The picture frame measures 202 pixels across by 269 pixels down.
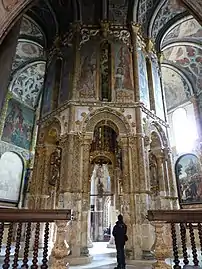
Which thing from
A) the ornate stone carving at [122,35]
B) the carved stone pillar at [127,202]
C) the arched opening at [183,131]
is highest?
the ornate stone carving at [122,35]

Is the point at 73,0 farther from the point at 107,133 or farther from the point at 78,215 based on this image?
the point at 78,215

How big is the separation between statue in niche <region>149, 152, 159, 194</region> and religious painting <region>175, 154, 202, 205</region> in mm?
5130

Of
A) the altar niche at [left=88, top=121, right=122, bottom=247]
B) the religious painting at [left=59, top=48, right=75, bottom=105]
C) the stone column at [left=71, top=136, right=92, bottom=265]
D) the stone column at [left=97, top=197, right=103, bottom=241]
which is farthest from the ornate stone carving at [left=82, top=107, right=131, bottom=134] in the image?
the stone column at [left=97, top=197, right=103, bottom=241]

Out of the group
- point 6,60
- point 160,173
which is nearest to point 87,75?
point 160,173

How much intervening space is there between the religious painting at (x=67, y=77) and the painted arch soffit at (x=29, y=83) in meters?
5.46

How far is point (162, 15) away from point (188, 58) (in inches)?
157

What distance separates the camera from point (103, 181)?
25.2m

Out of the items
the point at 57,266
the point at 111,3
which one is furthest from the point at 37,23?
the point at 57,266

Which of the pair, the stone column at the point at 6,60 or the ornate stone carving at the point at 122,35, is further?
the ornate stone carving at the point at 122,35

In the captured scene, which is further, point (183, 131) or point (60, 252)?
point (183, 131)

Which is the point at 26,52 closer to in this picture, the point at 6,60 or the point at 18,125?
the point at 18,125

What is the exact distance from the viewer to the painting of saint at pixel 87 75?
1022 centimetres

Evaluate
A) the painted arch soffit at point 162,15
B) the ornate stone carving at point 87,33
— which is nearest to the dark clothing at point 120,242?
the ornate stone carving at point 87,33

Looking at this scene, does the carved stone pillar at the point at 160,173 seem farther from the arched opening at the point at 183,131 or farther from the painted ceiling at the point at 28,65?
the painted ceiling at the point at 28,65
